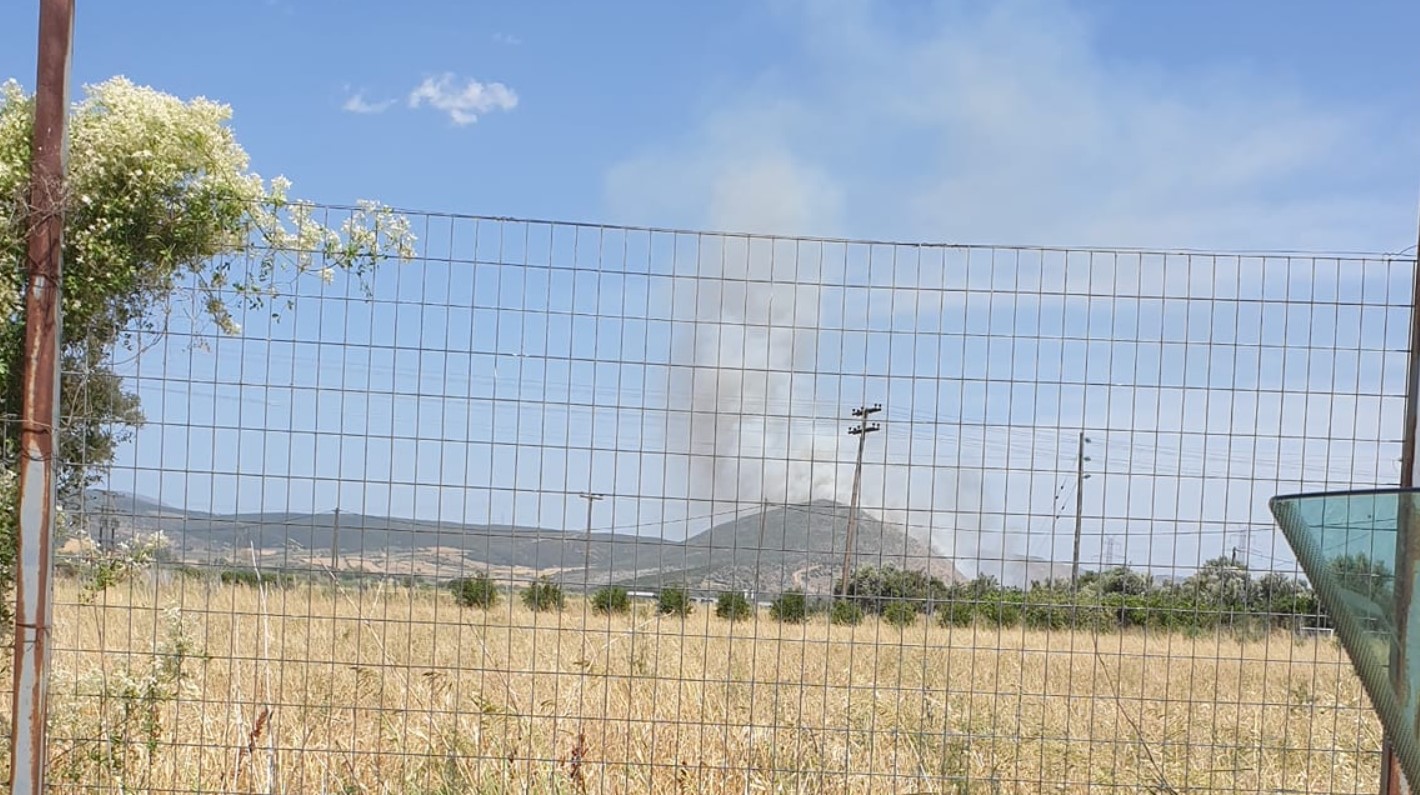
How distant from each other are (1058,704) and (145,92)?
565cm

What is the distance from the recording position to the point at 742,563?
429 cm

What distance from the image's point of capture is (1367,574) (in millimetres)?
2176

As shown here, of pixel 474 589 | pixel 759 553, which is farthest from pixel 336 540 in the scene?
pixel 474 589

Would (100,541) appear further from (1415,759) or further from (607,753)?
(1415,759)

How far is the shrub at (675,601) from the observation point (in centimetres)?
407

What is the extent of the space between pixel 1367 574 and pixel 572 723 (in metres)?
3.75

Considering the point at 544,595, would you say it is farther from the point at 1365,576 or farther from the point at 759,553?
the point at 1365,576

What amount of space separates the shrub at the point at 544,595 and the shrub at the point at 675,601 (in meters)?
0.32

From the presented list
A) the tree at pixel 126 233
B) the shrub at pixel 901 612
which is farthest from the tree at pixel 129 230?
the shrub at pixel 901 612

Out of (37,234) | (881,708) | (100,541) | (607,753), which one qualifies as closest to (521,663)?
(881,708)

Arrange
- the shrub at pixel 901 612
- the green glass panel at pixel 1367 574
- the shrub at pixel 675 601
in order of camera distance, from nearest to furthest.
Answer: the green glass panel at pixel 1367 574, the shrub at pixel 901 612, the shrub at pixel 675 601

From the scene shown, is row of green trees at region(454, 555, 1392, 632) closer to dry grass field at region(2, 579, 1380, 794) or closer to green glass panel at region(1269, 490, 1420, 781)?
dry grass field at region(2, 579, 1380, 794)

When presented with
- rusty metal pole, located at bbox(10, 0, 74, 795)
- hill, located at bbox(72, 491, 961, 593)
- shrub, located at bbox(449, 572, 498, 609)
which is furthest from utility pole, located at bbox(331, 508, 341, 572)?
rusty metal pole, located at bbox(10, 0, 74, 795)

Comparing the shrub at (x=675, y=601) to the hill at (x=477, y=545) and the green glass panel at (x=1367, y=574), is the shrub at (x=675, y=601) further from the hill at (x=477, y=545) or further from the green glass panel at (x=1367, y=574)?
the green glass panel at (x=1367, y=574)
